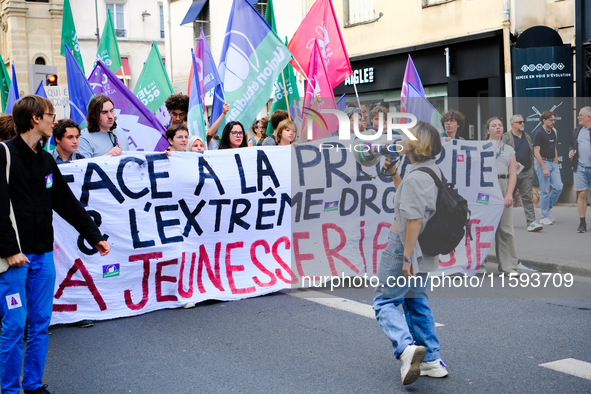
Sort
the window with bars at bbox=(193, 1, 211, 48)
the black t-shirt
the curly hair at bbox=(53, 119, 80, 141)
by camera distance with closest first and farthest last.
Answer: the curly hair at bbox=(53, 119, 80, 141), the black t-shirt, the window with bars at bbox=(193, 1, 211, 48)

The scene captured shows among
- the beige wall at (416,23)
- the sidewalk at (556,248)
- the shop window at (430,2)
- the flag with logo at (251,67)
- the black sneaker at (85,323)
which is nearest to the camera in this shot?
→ the black sneaker at (85,323)

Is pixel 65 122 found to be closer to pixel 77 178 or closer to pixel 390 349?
pixel 77 178

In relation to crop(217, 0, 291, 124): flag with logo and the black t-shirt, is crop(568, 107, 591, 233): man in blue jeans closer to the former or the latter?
the black t-shirt

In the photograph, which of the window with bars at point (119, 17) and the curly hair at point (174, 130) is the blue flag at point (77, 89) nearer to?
the curly hair at point (174, 130)

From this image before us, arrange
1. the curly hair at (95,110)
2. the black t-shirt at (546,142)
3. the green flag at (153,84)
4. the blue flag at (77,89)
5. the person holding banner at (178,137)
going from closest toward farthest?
the curly hair at (95,110)
the person holding banner at (178,137)
the blue flag at (77,89)
the green flag at (153,84)
the black t-shirt at (546,142)

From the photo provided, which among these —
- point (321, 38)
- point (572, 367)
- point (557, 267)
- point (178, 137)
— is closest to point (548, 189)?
point (557, 267)

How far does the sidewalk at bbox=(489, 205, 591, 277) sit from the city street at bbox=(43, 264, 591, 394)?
1.24 m

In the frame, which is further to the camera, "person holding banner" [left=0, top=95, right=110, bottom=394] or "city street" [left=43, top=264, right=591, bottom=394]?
"city street" [left=43, top=264, right=591, bottom=394]

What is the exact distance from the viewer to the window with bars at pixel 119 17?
42.9 m

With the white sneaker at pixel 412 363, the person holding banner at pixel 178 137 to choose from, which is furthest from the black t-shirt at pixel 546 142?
the white sneaker at pixel 412 363

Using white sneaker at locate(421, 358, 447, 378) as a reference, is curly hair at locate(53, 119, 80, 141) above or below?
above

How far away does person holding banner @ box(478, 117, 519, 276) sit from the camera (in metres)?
7.44

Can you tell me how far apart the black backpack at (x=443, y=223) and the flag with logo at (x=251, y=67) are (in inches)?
178

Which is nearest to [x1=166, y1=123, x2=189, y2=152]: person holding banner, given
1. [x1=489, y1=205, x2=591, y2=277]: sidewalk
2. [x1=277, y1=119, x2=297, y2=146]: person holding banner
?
[x1=277, y1=119, x2=297, y2=146]: person holding banner
